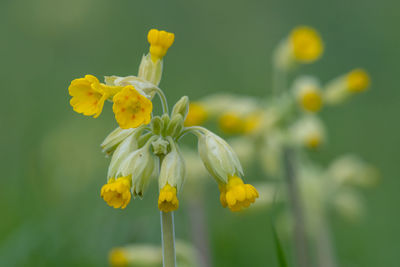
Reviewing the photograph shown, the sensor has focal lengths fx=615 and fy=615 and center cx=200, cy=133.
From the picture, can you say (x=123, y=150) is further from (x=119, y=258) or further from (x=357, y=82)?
(x=357, y=82)

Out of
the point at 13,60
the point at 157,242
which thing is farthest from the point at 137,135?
the point at 13,60

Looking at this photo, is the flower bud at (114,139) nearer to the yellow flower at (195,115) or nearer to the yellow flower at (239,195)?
the yellow flower at (239,195)

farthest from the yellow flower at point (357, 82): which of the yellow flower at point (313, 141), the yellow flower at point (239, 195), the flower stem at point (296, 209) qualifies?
the yellow flower at point (239, 195)

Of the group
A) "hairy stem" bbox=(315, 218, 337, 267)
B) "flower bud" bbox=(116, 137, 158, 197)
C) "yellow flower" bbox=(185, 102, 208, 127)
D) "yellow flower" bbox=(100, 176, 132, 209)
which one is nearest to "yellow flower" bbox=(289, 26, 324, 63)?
"yellow flower" bbox=(185, 102, 208, 127)

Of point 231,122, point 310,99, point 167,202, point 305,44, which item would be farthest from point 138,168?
point 305,44

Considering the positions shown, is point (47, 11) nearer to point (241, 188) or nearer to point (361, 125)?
point (361, 125)
